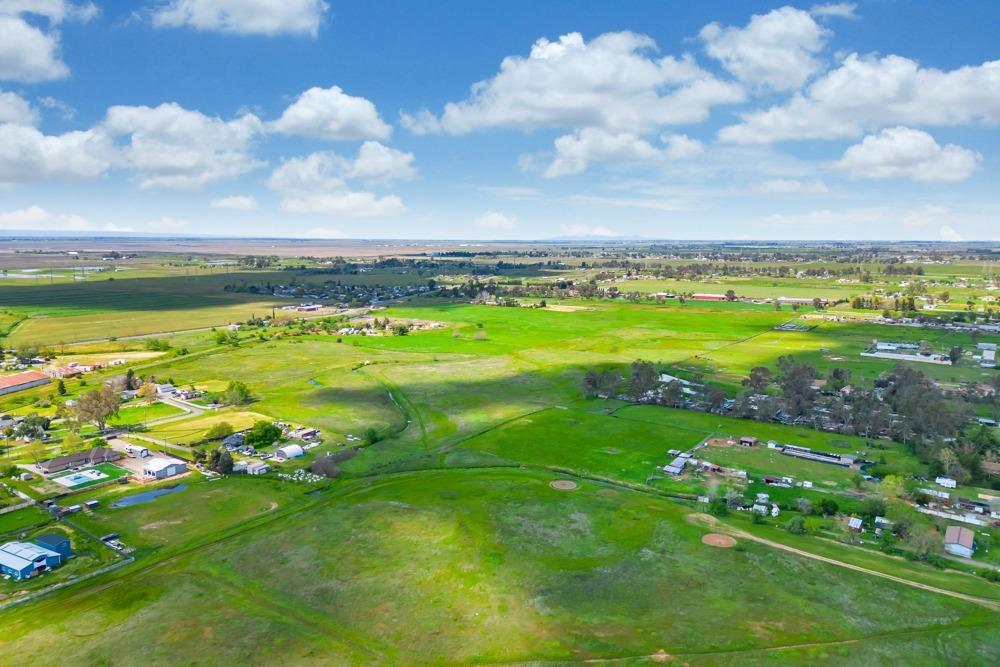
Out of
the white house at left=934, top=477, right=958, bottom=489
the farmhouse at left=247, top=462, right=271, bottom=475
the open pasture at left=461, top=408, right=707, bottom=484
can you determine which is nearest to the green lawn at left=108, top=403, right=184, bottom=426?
the farmhouse at left=247, top=462, right=271, bottom=475

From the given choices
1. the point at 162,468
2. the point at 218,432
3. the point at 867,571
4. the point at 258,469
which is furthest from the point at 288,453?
the point at 867,571

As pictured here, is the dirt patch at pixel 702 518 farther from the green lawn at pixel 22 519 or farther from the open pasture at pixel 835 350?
the green lawn at pixel 22 519

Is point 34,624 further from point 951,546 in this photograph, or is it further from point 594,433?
point 951,546

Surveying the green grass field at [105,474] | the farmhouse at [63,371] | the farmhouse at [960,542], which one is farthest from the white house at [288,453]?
the farmhouse at [960,542]

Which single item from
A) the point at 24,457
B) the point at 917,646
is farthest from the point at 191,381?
the point at 917,646

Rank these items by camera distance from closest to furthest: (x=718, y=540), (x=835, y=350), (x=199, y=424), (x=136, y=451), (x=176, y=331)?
(x=718, y=540)
(x=136, y=451)
(x=199, y=424)
(x=835, y=350)
(x=176, y=331)

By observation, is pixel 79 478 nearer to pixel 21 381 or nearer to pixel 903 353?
pixel 21 381
